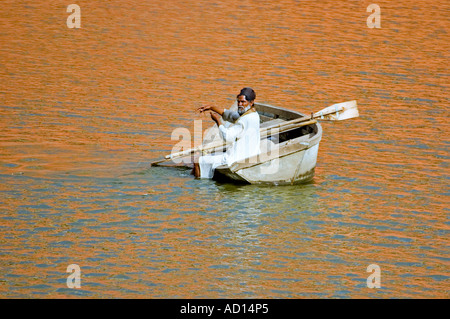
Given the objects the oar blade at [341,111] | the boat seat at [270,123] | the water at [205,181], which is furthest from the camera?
the boat seat at [270,123]

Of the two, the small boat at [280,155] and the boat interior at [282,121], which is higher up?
the boat interior at [282,121]

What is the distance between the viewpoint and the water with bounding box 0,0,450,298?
428 inches

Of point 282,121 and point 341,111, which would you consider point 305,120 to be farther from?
point 282,121

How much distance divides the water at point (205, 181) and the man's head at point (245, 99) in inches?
51.8

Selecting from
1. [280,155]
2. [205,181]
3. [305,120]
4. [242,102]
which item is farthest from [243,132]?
[305,120]

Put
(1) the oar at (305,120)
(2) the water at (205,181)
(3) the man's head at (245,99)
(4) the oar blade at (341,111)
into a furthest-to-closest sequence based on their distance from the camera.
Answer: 1. (4) the oar blade at (341,111)
2. (1) the oar at (305,120)
3. (3) the man's head at (245,99)
4. (2) the water at (205,181)

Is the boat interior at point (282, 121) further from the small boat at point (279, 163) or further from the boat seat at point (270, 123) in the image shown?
the small boat at point (279, 163)

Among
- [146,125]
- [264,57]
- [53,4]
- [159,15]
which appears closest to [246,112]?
[146,125]

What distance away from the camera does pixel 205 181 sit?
14.0 meters

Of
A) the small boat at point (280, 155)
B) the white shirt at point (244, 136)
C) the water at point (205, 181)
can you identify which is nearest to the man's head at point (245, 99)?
the white shirt at point (244, 136)

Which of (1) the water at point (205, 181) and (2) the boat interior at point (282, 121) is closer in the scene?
(1) the water at point (205, 181)

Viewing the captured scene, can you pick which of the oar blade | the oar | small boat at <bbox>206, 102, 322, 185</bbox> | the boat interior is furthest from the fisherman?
the oar blade

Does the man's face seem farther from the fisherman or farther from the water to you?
the water

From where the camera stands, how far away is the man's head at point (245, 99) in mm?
13344
